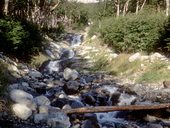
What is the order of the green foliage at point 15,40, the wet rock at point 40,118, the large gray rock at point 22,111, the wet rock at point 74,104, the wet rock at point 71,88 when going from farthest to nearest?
1. the green foliage at point 15,40
2. the wet rock at point 71,88
3. the wet rock at point 74,104
4. the large gray rock at point 22,111
5. the wet rock at point 40,118

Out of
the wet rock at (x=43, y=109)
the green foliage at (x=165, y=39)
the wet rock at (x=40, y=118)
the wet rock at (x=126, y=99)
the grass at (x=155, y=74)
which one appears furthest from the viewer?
the green foliage at (x=165, y=39)

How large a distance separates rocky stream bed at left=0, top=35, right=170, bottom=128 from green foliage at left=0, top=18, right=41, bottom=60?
1962 millimetres

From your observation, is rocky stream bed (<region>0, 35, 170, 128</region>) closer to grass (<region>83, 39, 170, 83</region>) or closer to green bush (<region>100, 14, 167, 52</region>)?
grass (<region>83, 39, 170, 83</region>)

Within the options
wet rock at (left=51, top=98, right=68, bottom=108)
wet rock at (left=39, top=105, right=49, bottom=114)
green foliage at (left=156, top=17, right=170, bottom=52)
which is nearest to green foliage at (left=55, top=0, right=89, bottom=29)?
green foliage at (left=156, top=17, right=170, bottom=52)

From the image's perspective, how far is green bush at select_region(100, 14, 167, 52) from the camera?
23.4 m

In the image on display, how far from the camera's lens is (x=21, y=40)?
24500mm

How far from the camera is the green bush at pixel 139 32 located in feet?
76.8

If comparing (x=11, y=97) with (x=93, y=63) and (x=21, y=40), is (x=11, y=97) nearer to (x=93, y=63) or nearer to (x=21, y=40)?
(x=21, y=40)

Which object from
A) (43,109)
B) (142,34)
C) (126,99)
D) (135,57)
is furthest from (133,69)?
(43,109)

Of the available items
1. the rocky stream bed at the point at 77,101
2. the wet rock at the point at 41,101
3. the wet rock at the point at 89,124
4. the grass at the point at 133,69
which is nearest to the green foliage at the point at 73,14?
the grass at the point at 133,69

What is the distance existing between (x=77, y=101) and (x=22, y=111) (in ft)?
12.0

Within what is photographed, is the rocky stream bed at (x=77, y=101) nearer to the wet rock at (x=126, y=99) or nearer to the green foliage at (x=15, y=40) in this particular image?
the wet rock at (x=126, y=99)

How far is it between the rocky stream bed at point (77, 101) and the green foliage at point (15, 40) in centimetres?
196

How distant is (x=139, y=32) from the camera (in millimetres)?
24719
